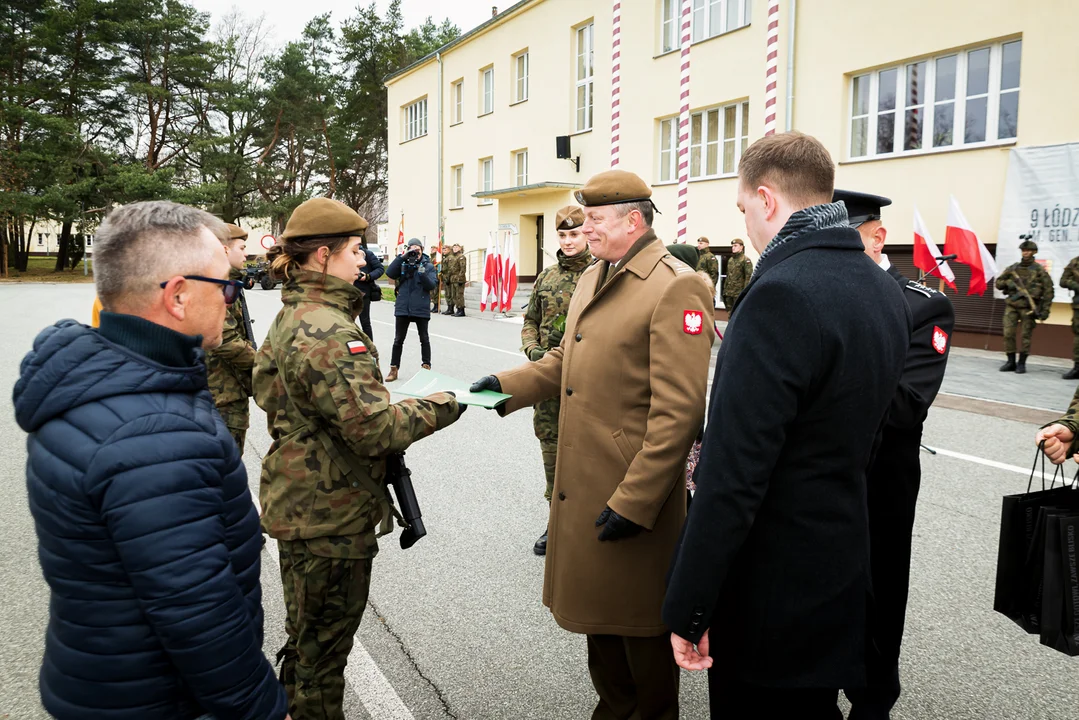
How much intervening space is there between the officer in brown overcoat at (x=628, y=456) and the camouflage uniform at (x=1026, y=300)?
11.4 metres

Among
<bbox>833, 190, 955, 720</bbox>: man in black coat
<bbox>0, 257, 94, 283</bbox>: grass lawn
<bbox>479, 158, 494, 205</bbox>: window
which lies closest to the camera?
<bbox>833, 190, 955, 720</bbox>: man in black coat

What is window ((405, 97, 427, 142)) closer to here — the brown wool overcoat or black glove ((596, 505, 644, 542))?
the brown wool overcoat

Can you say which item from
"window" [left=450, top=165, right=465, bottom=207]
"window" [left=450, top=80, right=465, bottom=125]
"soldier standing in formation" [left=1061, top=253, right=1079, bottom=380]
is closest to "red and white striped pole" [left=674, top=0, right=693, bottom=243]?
"soldier standing in formation" [left=1061, top=253, right=1079, bottom=380]

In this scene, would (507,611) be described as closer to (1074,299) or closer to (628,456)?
(628,456)

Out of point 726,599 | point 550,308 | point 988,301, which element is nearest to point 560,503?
point 726,599

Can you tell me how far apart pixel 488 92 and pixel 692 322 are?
29477 mm

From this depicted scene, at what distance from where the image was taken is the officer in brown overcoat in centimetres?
250

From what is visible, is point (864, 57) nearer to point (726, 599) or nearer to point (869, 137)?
point (869, 137)

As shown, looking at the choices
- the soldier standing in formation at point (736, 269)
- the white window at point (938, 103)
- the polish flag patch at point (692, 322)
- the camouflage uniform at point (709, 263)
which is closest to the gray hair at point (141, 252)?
the polish flag patch at point (692, 322)

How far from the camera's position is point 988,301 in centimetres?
1381

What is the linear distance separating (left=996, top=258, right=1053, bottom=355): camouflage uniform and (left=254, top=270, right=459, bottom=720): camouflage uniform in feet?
39.5

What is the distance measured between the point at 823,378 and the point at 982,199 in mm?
Result: 14255

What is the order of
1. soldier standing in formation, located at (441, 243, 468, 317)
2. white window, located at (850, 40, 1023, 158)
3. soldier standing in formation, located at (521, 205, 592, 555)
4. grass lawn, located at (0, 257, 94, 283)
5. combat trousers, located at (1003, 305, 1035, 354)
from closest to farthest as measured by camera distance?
soldier standing in formation, located at (521, 205, 592, 555), combat trousers, located at (1003, 305, 1035, 354), white window, located at (850, 40, 1023, 158), soldier standing in formation, located at (441, 243, 468, 317), grass lawn, located at (0, 257, 94, 283)

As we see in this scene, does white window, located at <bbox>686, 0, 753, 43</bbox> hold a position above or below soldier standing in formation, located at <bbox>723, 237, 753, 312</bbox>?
above
